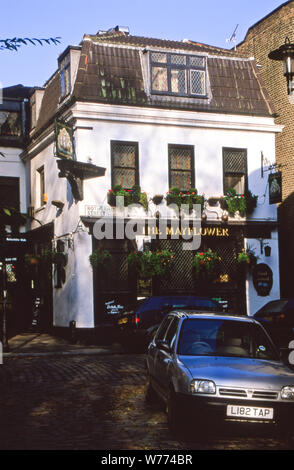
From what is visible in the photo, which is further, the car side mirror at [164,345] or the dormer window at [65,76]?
the dormer window at [65,76]

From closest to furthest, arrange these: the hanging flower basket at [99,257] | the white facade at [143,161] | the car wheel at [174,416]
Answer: the car wheel at [174,416] → the hanging flower basket at [99,257] → the white facade at [143,161]

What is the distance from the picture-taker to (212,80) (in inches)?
846

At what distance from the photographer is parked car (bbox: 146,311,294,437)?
7.08 metres

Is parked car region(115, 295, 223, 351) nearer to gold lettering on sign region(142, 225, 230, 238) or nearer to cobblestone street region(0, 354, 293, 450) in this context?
cobblestone street region(0, 354, 293, 450)

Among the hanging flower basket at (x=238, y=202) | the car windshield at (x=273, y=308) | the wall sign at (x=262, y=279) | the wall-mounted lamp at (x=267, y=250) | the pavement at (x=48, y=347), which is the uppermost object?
the hanging flower basket at (x=238, y=202)

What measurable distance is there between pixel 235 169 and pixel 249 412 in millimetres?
14985

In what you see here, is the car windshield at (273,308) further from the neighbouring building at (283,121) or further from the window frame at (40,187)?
the window frame at (40,187)

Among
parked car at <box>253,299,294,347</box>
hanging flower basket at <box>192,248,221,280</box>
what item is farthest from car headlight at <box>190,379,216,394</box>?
hanging flower basket at <box>192,248,221,280</box>

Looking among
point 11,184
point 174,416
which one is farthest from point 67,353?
point 11,184

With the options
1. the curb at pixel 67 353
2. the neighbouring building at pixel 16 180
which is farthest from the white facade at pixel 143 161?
the neighbouring building at pixel 16 180

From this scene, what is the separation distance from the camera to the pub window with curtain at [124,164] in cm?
1984

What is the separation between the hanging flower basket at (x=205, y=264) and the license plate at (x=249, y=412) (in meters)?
12.8

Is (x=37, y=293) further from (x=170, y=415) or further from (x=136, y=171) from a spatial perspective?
(x=170, y=415)
